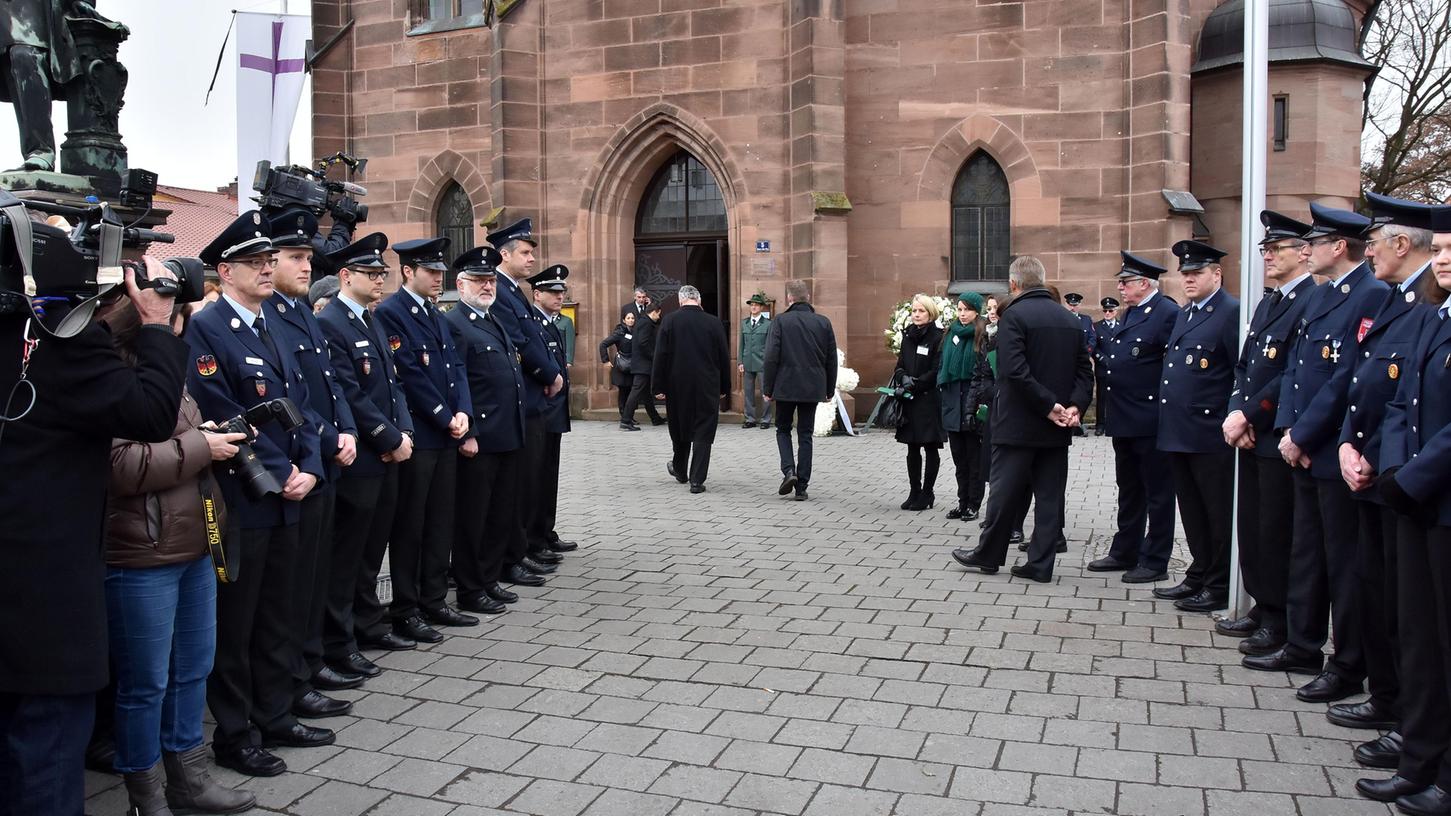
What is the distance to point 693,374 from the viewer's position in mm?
11750

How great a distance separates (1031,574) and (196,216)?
38847 millimetres

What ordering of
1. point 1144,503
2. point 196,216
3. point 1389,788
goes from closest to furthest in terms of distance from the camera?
point 1389,788
point 1144,503
point 196,216

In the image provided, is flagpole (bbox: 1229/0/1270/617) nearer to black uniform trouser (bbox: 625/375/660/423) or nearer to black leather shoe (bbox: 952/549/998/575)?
black leather shoe (bbox: 952/549/998/575)

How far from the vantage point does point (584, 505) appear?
1077cm

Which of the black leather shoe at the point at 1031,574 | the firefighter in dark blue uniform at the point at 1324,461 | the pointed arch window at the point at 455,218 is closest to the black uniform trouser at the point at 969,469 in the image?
the black leather shoe at the point at 1031,574

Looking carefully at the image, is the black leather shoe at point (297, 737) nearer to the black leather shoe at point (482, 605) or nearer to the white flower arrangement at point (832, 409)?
the black leather shoe at point (482, 605)

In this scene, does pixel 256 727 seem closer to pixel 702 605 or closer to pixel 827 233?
pixel 702 605

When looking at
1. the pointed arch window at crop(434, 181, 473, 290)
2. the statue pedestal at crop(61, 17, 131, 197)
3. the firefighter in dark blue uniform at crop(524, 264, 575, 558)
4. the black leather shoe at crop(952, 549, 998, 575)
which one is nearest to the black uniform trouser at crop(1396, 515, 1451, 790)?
the black leather shoe at crop(952, 549, 998, 575)

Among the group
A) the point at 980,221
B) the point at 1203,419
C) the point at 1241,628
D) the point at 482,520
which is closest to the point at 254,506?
the point at 482,520

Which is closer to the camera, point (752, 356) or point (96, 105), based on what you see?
point (96, 105)

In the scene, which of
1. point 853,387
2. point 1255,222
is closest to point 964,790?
point 1255,222

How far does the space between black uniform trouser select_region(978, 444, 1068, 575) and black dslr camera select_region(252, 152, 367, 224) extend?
4.39m

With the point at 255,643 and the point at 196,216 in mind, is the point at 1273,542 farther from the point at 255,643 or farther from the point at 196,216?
the point at 196,216

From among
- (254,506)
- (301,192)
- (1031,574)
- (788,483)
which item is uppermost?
(301,192)
